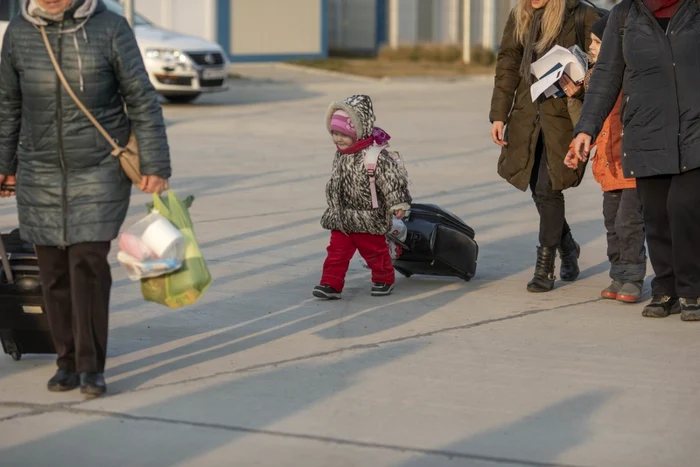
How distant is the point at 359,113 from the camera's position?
24.9ft

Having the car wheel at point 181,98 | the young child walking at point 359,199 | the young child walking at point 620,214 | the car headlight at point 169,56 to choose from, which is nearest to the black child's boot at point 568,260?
the young child walking at point 620,214

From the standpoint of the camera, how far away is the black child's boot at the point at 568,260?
A: 826cm

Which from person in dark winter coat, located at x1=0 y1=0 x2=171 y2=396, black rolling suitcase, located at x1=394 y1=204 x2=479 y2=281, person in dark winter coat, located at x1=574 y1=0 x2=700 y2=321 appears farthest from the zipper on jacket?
black rolling suitcase, located at x1=394 y1=204 x2=479 y2=281

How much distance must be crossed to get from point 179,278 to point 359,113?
225 cm

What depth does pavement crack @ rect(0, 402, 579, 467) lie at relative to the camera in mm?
4917

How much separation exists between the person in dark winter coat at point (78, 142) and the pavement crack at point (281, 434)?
0.65 feet

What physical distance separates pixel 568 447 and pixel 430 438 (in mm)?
495

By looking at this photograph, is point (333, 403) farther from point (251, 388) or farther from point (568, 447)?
point (568, 447)

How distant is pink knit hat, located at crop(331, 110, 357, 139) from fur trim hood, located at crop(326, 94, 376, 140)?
22 mm

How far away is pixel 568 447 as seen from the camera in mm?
5047

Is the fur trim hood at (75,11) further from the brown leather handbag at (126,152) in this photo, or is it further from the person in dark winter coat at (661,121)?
the person in dark winter coat at (661,121)

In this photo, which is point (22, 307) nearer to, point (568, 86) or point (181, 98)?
point (568, 86)

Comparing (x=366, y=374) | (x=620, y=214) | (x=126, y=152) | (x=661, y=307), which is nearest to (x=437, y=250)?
(x=620, y=214)

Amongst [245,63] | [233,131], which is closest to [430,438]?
[233,131]
